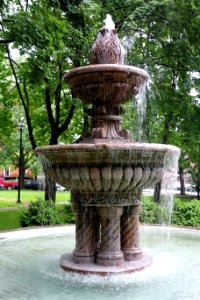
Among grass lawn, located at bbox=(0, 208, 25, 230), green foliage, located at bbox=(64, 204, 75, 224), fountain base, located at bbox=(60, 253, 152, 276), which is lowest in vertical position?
grass lawn, located at bbox=(0, 208, 25, 230)

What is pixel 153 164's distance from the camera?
7.03 metres

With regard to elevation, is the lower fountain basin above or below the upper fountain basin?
below

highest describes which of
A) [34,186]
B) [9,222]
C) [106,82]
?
[106,82]

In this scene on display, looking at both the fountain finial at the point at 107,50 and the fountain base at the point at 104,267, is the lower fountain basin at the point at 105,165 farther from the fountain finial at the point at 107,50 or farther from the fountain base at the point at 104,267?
the fountain finial at the point at 107,50

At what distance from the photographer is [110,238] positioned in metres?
7.08

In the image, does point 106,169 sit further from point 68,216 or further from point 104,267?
point 68,216

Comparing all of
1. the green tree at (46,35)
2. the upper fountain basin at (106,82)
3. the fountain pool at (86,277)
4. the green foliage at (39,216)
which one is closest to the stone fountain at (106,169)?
the upper fountain basin at (106,82)

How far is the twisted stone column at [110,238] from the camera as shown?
23.0 feet

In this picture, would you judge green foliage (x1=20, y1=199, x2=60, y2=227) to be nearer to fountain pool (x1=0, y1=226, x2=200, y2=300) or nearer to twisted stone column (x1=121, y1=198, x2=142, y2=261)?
fountain pool (x1=0, y1=226, x2=200, y2=300)

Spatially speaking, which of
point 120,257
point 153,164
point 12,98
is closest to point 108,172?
point 153,164

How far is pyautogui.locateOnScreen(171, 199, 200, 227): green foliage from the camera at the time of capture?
505 inches

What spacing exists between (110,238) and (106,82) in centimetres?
271

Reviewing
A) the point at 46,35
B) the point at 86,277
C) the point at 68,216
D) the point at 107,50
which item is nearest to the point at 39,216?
the point at 68,216

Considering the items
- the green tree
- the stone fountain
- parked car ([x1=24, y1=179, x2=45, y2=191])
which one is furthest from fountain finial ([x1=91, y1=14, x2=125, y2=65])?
parked car ([x1=24, y1=179, x2=45, y2=191])
